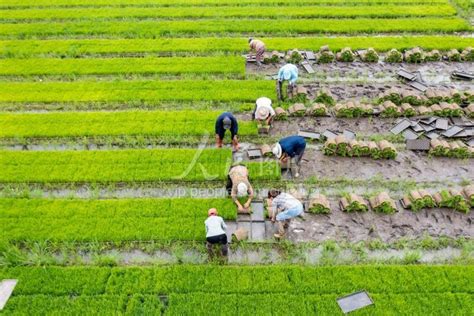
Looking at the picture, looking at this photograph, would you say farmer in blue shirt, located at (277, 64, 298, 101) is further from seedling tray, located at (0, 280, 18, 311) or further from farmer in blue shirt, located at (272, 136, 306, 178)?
seedling tray, located at (0, 280, 18, 311)

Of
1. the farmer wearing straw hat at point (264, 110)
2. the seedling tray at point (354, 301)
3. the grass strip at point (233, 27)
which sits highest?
the grass strip at point (233, 27)

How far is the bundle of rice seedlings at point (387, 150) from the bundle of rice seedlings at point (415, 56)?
474cm

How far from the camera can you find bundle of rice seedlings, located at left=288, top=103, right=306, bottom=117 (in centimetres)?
1016

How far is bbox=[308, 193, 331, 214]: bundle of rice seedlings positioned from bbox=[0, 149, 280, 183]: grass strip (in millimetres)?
1071

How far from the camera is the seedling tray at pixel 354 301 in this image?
6.35 metres

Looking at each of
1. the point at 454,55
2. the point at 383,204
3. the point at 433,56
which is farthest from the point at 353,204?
the point at 454,55

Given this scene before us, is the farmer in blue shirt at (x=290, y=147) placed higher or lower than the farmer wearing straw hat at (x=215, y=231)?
higher

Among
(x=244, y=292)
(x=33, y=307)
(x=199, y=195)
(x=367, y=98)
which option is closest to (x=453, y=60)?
(x=367, y=98)

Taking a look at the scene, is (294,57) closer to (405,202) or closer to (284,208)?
(405,202)

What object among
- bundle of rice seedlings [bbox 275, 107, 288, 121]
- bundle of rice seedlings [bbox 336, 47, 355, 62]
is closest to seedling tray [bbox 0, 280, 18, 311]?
bundle of rice seedlings [bbox 275, 107, 288, 121]

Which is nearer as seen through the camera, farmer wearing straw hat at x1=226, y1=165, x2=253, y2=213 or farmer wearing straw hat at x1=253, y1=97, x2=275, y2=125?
farmer wearing straw hat at x1=226, y1=165, x2=253, y2=213

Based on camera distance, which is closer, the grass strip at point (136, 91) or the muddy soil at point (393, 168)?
the muddy soil at point (393, 168)

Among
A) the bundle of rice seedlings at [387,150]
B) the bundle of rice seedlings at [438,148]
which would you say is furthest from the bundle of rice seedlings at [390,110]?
the bundle of rice seedlings at [387,150]

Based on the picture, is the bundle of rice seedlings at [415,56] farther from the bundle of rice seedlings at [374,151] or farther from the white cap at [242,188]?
the white cap at [242,188]
